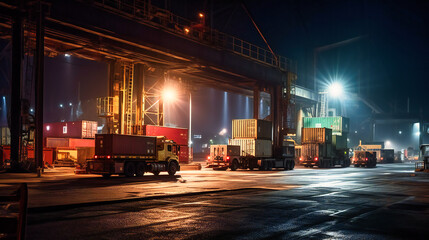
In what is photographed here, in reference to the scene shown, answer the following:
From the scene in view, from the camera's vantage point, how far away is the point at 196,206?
477 inches

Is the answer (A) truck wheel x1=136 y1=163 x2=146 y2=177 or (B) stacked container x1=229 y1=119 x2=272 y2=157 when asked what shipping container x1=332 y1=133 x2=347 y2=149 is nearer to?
(B) stacked container x1=229 y1=119 x2=272 y2=157

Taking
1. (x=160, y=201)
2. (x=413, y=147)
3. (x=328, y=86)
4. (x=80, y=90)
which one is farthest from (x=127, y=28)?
(x=413, y=147)

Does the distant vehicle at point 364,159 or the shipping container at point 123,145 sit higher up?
the shipping container at point 123,145

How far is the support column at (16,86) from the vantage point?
27.9m

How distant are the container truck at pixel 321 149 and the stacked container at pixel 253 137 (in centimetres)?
834

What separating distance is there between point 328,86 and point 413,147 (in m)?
52.8

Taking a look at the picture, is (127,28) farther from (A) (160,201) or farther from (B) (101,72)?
(B) (101,72)

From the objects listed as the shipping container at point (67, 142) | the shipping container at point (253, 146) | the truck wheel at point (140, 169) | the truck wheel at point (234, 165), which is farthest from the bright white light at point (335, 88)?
the truck wheel at point (140, 169)

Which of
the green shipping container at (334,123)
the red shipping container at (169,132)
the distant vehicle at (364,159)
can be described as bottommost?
the distant vehicle at (364,159)

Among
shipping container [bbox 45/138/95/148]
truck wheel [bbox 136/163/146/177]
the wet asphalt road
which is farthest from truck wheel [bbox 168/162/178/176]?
shipping container [bbox 45/138/95/148]

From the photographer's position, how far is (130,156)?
26062mm

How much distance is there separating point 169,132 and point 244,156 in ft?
24.7

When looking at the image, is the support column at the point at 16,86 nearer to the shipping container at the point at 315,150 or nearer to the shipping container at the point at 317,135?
the shipping container at the point at 315,150

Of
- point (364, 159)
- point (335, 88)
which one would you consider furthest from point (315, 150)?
point (335, 88)
